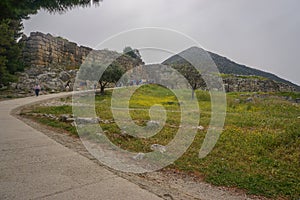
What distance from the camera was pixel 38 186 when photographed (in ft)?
12.2

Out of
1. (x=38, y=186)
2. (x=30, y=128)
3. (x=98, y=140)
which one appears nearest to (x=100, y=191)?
(x=38, y=186)

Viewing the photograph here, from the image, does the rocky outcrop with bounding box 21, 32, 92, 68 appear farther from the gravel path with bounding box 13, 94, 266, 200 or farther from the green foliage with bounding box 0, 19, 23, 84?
the gravel path with bounding box 13, 94, 266, 200

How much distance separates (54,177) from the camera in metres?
4.11

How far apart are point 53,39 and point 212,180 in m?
42.9

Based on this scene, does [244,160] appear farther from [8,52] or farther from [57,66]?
[57,66]

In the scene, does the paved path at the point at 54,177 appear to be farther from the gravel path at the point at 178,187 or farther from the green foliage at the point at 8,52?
the green foliage at the point at 8,52

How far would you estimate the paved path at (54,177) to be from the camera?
350cm

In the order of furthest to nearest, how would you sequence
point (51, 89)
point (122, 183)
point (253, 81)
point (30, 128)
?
point (253, 81) < point (51, 89) < point (30, 128) < point (122, 183)

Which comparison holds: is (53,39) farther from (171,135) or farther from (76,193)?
(76,193)

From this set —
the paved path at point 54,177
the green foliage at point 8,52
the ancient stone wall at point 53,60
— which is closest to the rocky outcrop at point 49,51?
the ancient stone wall at point 53,60

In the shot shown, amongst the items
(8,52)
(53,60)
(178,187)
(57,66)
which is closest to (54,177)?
(178,187)

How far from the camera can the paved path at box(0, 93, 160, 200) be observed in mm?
3502

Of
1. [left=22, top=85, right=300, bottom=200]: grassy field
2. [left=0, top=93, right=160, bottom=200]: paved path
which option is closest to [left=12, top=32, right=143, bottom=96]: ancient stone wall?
[left=22, top=85, right=300, bottom=200]: grassy field

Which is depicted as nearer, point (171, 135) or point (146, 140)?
point (146, 140)
